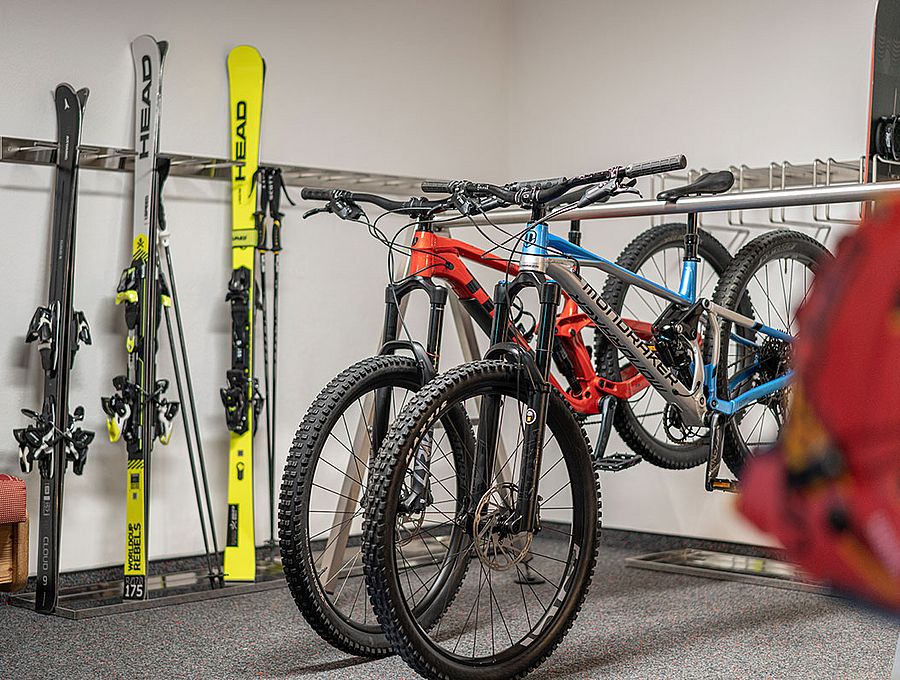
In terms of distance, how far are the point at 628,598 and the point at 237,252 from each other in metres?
1.57

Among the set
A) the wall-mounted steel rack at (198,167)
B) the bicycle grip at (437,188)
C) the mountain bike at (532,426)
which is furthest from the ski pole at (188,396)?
the bicycle grip at (437,188)

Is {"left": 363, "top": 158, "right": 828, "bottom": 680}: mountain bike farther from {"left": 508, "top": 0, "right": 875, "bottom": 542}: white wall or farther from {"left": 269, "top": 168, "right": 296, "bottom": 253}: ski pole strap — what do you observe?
{"left": 269, "top": 168, "right": 296, "bottom": 253}: ski pole strap

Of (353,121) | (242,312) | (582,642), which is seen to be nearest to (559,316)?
(582,642)

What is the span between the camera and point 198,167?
3.25m

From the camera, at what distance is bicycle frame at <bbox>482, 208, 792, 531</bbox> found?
83.5 inches

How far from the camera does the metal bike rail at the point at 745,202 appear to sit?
2242mm

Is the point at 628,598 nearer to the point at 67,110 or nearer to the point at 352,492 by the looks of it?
the point at 352,492

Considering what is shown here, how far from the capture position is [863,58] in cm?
330

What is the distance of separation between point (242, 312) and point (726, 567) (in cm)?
171

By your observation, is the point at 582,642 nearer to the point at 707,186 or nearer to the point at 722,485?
the point at 722,485

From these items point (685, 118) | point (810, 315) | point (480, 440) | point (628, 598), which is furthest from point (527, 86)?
point (810, 315)

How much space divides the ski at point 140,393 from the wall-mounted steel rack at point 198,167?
0.49 feet

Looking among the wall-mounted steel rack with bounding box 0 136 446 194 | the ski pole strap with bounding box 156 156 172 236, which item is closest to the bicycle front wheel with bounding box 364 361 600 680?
the ski pole strap with bounding box 156 156 172 236

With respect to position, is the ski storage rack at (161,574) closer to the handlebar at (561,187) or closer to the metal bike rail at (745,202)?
the metal bike rail at (745,202)
